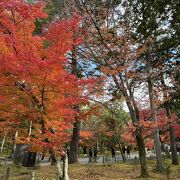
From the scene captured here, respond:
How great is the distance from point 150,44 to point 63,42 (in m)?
7.60

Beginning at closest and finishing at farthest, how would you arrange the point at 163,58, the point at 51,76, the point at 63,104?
the point at 51,76 < the point at 63,104 < the point at 163,58

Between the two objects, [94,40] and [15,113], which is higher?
[94,40]

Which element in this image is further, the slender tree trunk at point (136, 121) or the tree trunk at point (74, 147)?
the tree trunk at point (74, 147)

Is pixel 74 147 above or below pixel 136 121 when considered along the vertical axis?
below

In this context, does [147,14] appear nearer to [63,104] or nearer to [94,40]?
[94,40]

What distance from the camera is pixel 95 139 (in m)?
47.2

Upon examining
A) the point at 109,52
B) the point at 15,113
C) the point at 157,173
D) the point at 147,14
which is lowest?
the point at 157,173

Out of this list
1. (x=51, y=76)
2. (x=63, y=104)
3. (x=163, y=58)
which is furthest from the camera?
(x=163, y=58)

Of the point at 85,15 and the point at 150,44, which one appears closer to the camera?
the point at 85,15

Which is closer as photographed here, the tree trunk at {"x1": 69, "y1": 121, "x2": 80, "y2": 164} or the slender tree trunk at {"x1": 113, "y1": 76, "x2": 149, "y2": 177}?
the slender tree trunk at {"x1": 113, "y1": 76, "x2": 149, "y2": 177}

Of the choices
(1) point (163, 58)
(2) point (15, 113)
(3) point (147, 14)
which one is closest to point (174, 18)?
(3) point (147, 14)

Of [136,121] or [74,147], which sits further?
[74,147]

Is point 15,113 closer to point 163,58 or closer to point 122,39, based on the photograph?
point 122,39

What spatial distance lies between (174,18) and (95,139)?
35445 millimetres
